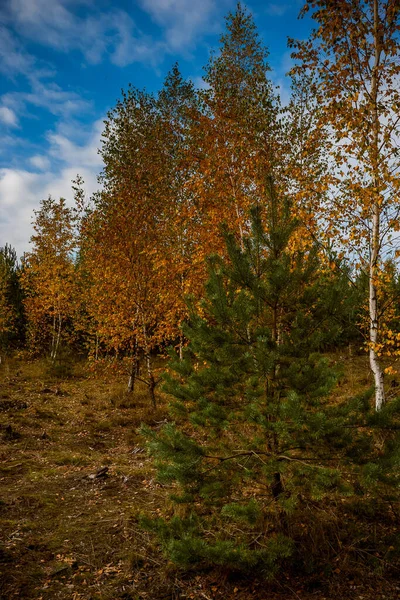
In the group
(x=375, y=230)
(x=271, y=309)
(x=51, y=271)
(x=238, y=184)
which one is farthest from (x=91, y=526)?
(x=51, y=271)

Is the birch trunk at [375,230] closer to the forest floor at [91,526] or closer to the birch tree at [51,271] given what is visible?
the forest floor at [91,526]

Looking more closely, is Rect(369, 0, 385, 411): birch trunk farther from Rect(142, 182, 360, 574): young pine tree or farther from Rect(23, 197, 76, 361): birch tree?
Rect(23, 197, 76, 361): birch tree

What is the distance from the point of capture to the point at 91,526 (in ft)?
18.3

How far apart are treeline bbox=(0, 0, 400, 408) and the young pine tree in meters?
0.28

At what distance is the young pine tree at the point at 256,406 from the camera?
3.89 meters

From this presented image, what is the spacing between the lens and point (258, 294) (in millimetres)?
4633

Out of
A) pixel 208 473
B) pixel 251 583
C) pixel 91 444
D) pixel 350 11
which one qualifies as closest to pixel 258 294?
pixel 208 473

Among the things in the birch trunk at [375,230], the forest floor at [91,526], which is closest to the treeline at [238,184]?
the birch trunk at [375,230]

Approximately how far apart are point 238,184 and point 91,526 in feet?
30.1

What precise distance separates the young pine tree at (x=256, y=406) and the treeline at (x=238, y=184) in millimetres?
275

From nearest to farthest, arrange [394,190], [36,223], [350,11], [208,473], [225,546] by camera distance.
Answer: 1. [225,546]
2. [208,473]
3. [394,190]
4. [350,11]
5. [36,223]

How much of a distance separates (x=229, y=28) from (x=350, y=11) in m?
6.85

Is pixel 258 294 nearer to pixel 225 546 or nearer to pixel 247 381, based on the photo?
pixel 247 381

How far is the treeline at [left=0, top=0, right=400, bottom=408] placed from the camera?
685 centimetres
